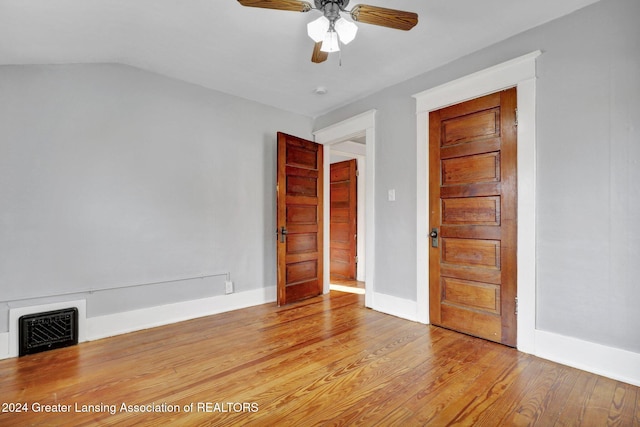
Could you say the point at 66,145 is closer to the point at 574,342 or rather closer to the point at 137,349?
the point at 137,349

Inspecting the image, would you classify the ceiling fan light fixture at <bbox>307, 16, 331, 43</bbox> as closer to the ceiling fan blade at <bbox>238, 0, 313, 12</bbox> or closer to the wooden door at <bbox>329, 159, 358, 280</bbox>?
the ceiling fan blade at <bbox>238, 0, 313, 12</bbox>

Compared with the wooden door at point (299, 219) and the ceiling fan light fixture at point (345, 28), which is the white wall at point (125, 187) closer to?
the wooden door at point (299, 219)

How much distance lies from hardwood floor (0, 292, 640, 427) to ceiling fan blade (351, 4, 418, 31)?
2.20 meters

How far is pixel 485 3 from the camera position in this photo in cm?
202

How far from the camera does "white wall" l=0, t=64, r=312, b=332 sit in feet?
7.71

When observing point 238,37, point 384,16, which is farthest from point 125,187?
point 384,16

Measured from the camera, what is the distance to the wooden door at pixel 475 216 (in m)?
2.41

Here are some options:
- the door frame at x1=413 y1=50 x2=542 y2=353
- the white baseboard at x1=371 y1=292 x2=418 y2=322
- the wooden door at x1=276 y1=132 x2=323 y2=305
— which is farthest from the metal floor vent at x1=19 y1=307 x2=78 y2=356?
the door frame at x1=413 y1=50 x2=542 y2=353

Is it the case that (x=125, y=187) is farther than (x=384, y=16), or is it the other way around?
(x=125, y=187)

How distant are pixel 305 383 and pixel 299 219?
218 cm

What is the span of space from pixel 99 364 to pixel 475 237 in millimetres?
3055

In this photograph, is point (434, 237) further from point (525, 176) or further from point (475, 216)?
point (525, 176)

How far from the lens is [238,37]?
2.38 metres

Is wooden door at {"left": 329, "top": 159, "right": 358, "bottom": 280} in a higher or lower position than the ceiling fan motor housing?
lower
